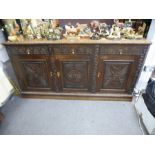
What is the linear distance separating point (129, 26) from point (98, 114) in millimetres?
1139

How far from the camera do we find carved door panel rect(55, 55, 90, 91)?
1.51 m

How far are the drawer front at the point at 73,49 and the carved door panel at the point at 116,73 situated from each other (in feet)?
0.63

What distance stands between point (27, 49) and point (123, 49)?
1.08m

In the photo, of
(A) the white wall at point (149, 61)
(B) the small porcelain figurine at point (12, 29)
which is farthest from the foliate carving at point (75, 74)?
(A) the white wall at point (149, 61)

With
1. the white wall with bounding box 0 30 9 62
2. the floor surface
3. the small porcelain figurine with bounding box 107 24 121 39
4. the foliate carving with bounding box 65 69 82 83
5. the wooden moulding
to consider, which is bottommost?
the floor surface

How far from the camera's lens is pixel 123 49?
54.5 inches

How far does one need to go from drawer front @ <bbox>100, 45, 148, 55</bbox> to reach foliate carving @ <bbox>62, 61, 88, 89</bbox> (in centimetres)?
28

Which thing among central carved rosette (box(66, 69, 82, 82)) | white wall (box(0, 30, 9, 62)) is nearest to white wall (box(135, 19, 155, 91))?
central carved rosette (box(66, 69, 82, 82))

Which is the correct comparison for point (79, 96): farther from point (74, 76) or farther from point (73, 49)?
point (73, 49)

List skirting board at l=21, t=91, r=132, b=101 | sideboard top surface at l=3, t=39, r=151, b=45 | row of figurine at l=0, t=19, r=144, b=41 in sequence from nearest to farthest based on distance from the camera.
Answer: sideboard top surface at l=3, t=39, r=151, b=45, row of figurine at l=0, t=19, r=144, b=41, skirting board at l=21, t=91, r=132, b=101

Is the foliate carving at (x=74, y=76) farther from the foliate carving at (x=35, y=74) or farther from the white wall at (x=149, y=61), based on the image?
the white wall at (x=149, y=61)

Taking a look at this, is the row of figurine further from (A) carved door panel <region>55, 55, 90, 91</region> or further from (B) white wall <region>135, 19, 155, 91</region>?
(A) carved door panel <region>55, 55, 90, 91</region>

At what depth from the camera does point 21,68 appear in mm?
1632
